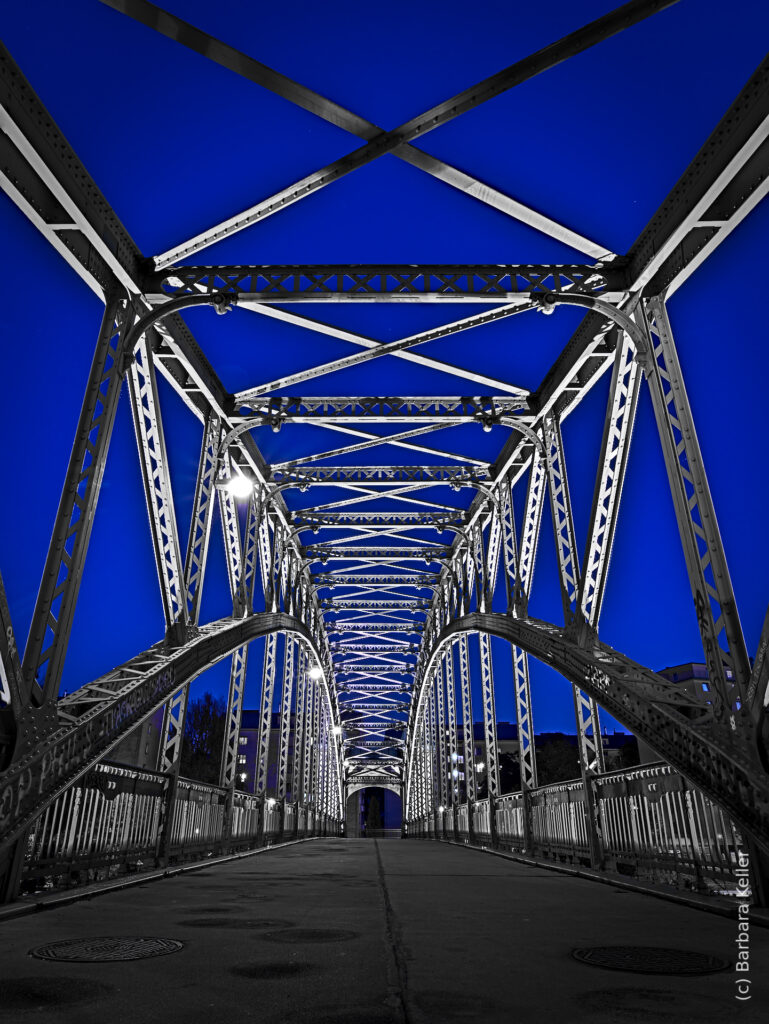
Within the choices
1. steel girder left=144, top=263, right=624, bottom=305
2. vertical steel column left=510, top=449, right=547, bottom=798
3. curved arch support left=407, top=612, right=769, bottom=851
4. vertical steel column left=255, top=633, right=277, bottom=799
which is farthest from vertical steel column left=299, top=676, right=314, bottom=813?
steel girder left=144, top=263, right=624, bottom=305

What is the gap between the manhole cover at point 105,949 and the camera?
12.9 ft

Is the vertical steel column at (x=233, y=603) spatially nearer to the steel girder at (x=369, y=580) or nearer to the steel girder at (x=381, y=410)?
the steel girder at (x=381, y=410)

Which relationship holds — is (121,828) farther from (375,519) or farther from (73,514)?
(375,519)

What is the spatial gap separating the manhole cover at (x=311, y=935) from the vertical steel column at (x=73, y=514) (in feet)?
12.5

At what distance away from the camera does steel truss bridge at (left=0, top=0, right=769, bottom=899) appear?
700cm

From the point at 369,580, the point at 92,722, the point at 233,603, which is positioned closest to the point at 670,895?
the point at 92,722

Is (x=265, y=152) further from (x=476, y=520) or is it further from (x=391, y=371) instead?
(x=476, y=520)

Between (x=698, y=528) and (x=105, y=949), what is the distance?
734 cm

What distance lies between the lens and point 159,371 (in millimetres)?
12664

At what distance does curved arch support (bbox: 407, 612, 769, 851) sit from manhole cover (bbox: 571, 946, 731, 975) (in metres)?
2.46

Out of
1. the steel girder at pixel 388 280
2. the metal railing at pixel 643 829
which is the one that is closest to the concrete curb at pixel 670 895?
the metal railing at pixel 643 829

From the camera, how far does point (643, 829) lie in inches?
346

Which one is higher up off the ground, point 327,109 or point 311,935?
point 327,109

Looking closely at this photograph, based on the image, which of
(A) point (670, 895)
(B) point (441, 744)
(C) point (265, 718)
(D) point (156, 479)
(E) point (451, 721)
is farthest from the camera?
(B) point (441, 744)
